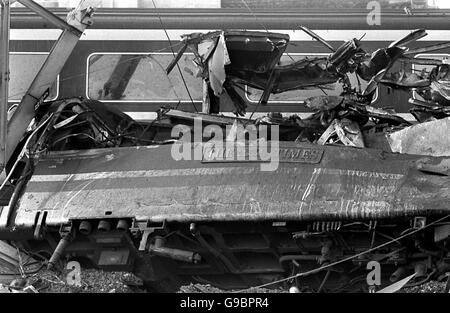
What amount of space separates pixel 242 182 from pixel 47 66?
270 cm

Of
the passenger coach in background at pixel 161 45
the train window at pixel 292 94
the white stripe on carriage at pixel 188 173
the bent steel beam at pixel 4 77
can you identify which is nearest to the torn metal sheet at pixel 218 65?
the white stripe on carriage at pixel 188 173

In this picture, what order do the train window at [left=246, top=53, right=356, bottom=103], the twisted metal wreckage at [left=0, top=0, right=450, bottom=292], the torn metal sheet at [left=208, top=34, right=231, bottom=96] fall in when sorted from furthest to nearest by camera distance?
the train window at [left=246, top=53, right=356, bottom=103] < the torn metal sheet at [left=208, top=34, right=231, bottom=96] < the twisted metal wreckage at [left=0, top=0, right=450, bottom=292]

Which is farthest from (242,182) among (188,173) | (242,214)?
(188,173)

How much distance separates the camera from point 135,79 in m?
10.6

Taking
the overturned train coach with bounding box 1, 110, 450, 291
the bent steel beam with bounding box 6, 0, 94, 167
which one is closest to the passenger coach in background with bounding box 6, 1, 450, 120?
the bent steel beam with bounding box 6, 0, 94, 167

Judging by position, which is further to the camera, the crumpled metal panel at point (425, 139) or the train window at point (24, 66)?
the train window at point (24, 66)

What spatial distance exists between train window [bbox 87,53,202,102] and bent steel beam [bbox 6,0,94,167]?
1104mm

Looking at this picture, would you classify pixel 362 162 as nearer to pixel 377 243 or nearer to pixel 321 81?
pixel 377 243

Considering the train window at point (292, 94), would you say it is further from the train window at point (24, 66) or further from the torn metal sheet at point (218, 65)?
the train window at point (24, 66)

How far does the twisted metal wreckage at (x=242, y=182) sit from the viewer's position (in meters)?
7.77

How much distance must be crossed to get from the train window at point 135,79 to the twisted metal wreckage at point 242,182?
1115mm

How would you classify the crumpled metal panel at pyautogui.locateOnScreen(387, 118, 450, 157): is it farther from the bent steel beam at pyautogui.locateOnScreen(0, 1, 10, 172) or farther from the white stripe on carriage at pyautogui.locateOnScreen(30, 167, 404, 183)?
the bent steel beam at pyautogui.locateOnScreen(0, 1, 10, 172)

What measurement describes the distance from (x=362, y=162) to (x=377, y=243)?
724 millimetres

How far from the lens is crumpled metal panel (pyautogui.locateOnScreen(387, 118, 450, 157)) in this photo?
27.0ft
